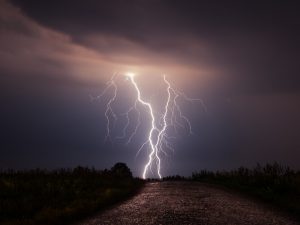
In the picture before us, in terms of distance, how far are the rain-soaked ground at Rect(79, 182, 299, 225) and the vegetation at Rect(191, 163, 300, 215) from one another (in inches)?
40.5

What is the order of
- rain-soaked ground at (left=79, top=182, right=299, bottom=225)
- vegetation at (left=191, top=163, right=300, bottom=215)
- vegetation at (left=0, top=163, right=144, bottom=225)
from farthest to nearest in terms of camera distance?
vegetation at (left=191, top=163, right=300, bottom=215), vegetation at (left=0, top=163, right=144, bottom=225), rain-soaked ground at (left=79, top=182, right=299, bottom=225)

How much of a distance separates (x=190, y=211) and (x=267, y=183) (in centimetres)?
840

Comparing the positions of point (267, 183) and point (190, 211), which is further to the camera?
point (267, 183)

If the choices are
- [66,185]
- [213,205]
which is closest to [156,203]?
[213,205]

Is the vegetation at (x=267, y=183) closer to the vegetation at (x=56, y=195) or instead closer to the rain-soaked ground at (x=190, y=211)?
the rain-soaked ground at (x=190, y=211)

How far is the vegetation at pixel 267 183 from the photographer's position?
17234mm

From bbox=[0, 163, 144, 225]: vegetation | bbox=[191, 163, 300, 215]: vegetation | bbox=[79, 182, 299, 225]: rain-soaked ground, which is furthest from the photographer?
bbox=[191, 163, 300, 215]: vegetation

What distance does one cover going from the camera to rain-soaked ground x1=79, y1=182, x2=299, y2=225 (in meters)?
12.6

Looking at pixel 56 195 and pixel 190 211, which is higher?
pixel 56 195

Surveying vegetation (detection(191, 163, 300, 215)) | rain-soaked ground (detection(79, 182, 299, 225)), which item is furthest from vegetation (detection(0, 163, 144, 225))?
vegetation (detection(191, 163, 300, 215))

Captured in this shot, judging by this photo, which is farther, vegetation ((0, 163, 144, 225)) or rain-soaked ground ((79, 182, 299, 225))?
vegetation ((0, 163, 144, 225))

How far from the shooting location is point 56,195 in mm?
18203

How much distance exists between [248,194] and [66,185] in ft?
22.9

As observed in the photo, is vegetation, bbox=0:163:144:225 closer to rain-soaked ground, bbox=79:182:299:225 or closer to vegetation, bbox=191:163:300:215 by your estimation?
rain-soaked ground, bbox=79:182:299:225
